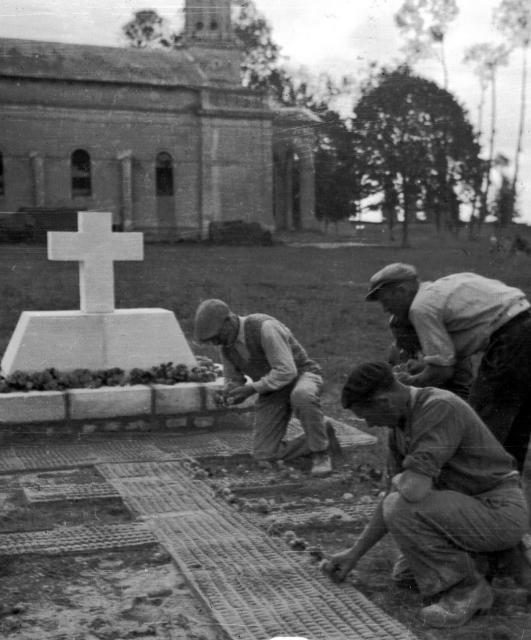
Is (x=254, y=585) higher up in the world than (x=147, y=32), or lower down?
lower down

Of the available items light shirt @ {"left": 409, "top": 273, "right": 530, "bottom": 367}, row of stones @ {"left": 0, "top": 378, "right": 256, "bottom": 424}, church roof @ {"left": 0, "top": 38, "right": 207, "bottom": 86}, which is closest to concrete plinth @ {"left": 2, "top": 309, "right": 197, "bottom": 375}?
row of stones @ {"left": 0, "top": 378, "right": 256, "bottom": 424}

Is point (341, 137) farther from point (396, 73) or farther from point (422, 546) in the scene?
Result: point (422, 546)

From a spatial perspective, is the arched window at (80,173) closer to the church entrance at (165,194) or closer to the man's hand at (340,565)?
the church entrance at (165,194)

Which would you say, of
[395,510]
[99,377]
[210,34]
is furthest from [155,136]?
[395,510]

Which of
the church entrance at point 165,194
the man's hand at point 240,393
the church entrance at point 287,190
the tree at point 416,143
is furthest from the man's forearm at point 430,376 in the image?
the church entrance at point 165,194

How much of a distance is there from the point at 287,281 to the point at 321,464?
1066cm

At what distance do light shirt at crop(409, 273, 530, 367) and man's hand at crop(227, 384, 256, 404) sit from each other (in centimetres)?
188

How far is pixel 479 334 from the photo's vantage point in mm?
4348

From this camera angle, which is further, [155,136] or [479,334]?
[155,136]

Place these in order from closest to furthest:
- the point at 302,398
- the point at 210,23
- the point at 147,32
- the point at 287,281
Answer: the point at 302,398 → the point at 210,23 → the point at 147,32 → the point at 287,281

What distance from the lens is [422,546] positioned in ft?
10.9

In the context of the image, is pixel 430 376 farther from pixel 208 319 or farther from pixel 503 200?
pixel 503 200

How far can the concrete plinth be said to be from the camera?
770cm

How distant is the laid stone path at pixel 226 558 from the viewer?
3.29 m
